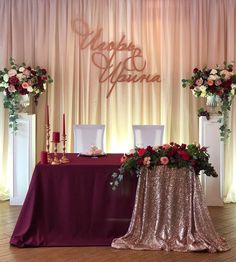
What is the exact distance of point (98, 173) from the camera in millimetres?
4188

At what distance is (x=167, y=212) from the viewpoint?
4098mm

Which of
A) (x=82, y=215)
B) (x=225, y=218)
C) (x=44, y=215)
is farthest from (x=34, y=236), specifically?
(x=225, y=218)

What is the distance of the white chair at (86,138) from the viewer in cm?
579

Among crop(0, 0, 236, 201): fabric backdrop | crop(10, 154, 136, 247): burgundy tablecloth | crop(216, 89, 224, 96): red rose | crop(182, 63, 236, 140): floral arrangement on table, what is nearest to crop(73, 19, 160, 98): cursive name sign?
crop(0, 0, 236, 201): fabric backdrop

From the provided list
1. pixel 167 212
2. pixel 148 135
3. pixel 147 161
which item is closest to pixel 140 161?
pixel 147 161

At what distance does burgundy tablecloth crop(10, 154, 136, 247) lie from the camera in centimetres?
418

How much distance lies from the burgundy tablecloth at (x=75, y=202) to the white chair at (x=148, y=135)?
163 cm

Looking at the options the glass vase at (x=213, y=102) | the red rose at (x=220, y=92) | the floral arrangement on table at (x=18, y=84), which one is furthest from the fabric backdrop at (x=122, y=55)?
the red rose at (x=220, y=92)

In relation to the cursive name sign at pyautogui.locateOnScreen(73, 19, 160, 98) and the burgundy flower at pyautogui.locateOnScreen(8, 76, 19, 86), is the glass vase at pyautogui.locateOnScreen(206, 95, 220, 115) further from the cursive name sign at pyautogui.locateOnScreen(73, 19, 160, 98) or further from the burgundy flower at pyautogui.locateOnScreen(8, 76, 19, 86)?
the burgundy flower at pyautogui.locateOnScreen(8, 76, 19, 86)

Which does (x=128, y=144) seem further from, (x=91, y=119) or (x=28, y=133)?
(x=28, y=133)

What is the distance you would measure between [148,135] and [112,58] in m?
1.36

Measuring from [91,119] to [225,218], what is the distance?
2.42m

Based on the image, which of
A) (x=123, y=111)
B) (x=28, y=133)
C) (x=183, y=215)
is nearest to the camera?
(x=183, y=215)

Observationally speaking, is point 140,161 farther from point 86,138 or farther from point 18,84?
point 18,84
